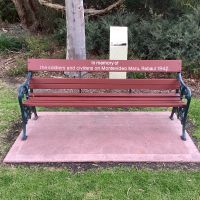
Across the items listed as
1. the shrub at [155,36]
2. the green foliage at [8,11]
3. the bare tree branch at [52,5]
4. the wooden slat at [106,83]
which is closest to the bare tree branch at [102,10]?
the shrub at [155,36]

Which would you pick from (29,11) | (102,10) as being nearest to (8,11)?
(29,11)

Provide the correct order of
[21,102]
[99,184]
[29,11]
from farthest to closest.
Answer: [29,11]
[21,102]
[99,184]

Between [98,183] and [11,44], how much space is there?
18.9 feet

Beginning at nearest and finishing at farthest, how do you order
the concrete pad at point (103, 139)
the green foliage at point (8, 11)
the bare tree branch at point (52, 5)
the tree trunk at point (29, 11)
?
1. the concrete pad at point (103, 139)
2. the bare tree branch at point (52, 5)
3. the tree trunk at point (29, 11)
4. the green foliage at point (8, 11)

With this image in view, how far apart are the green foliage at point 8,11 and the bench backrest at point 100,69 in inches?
315

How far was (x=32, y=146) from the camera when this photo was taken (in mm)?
4570

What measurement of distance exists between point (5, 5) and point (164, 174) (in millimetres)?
9880

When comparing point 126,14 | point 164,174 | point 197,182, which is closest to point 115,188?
point 164,174

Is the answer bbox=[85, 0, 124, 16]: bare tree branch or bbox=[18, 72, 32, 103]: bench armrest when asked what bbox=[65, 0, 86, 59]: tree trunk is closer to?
bbox=[85, 0, 124, 16]: bare tree branch

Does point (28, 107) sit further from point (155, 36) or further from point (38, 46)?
point (38, 46)

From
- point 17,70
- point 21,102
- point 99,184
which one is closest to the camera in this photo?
point 99,184

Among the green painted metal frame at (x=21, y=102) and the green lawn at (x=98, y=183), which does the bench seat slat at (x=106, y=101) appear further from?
the green lawn at (x=98, y=183)

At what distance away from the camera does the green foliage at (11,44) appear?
8.83 metres

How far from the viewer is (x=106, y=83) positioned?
4953 millimetres
